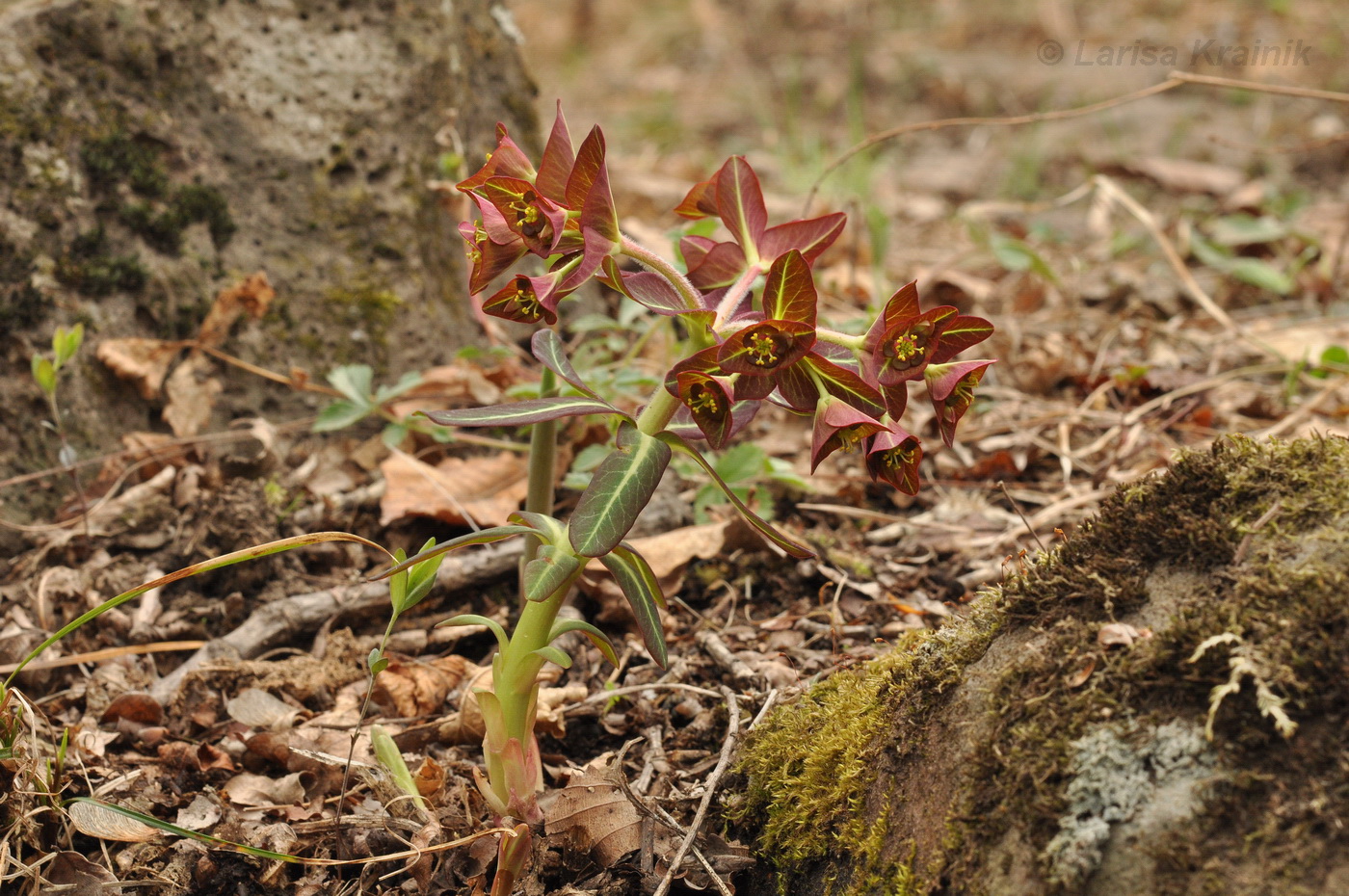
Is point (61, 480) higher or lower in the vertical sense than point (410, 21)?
lower

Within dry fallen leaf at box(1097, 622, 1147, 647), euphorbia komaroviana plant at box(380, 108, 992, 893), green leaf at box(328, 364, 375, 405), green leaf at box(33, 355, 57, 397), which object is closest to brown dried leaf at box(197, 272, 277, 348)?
green leaf at box(328, 364, 375, 405)

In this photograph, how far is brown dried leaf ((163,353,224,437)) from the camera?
262 centimetres

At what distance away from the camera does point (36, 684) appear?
200 cm

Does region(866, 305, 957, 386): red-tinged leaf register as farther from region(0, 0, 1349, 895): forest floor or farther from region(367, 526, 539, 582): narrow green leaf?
region(367, 526, 539, 582): narrow green leaf

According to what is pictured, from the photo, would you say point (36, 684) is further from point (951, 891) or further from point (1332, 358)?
point (1332, 358)

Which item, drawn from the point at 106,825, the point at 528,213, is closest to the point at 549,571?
the point at 528,213

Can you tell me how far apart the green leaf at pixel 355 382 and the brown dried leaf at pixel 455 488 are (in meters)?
0.19

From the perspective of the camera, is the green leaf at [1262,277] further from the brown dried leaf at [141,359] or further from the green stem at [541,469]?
the brown dried leaf at [141,359]

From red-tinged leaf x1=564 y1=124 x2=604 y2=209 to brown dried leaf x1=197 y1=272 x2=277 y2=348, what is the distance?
1.72m

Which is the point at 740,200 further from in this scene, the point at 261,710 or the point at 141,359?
the point at 141,359

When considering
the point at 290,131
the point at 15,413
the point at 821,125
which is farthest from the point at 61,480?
the point at 821,125

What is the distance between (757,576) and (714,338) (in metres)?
1.12

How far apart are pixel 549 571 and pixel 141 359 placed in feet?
5.97

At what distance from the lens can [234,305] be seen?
272cm
